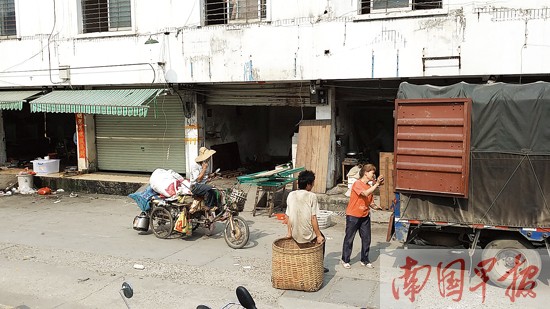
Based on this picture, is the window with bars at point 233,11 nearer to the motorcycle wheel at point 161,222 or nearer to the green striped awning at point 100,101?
the green striped awning at point 100,101

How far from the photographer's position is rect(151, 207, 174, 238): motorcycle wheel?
9.38 metres

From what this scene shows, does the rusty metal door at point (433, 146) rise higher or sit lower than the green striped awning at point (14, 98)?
lower

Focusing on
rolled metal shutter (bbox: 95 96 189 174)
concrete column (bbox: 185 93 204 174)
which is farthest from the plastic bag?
rolled metal shutter (bbox: 95 96 189 174)

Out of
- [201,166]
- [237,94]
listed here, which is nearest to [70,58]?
[237,94]

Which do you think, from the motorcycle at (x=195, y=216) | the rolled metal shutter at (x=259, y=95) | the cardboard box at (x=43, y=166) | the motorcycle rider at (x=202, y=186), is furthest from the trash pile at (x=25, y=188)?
the motorcycle rider at (x=202, y=186)

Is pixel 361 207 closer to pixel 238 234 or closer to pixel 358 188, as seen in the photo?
pixel 358 188

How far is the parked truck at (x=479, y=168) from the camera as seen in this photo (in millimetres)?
6457

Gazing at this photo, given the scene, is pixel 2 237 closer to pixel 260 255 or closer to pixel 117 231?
pixel 117 231

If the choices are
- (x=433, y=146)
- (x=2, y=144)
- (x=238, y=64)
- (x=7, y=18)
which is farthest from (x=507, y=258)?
(x=2, y=144)

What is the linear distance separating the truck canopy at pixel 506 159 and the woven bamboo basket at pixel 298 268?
72.7 inches

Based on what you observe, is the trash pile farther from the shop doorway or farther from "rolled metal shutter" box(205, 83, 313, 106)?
"rolled metal shutter" box(205, 83, 313, 106)

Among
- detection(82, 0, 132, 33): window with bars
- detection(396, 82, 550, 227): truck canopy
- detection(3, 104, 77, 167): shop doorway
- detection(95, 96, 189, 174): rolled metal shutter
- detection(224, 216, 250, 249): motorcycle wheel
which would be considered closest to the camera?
detection(396, 82, 550, 227): truck canopy

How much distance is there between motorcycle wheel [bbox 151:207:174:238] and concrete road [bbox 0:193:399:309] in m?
0.15

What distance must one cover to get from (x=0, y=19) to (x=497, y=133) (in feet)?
50.7
